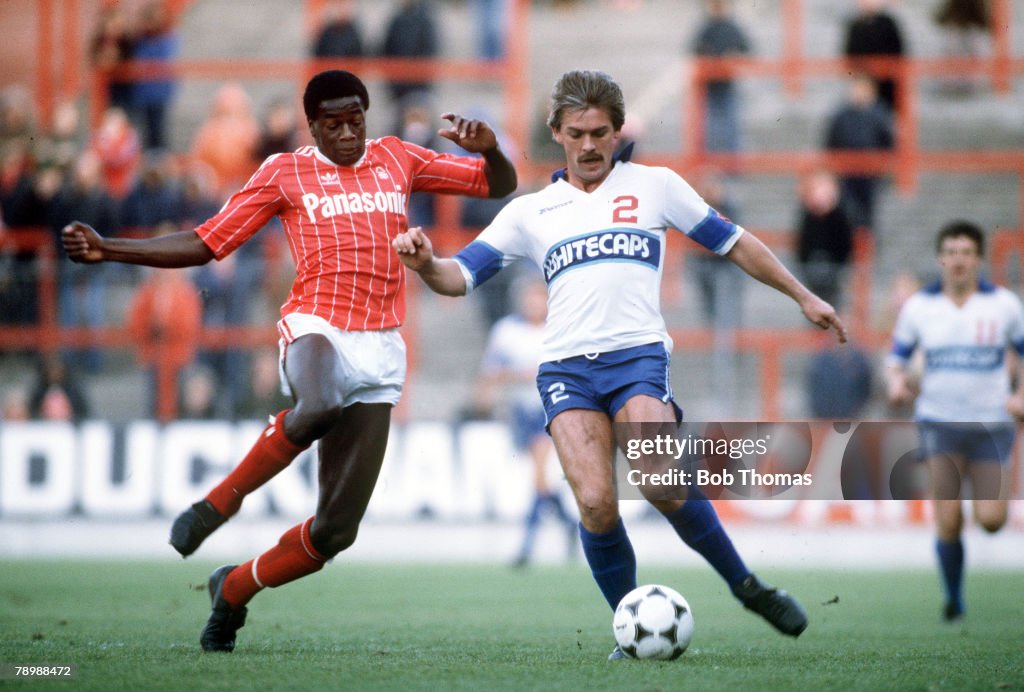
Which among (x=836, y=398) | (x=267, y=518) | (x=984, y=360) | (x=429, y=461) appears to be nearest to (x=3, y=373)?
(x=267, y=518)

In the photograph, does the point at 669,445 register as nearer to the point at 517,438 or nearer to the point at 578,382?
the point at 578,382

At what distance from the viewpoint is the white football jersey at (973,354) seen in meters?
Result: 9.82

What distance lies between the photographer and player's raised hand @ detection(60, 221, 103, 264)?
21.6 ft

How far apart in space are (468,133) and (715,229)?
121 centimetres

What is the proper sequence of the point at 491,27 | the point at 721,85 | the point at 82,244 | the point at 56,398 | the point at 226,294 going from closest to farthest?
the point at 82,244
the point at 56,398
the point at 226,294
the point at 721,85
the point at 491,27

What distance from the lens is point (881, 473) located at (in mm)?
13383

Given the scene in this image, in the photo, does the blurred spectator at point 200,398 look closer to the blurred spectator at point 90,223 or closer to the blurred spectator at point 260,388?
the blurred spectator at point 260,388

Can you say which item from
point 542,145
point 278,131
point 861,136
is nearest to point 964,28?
point 861,136

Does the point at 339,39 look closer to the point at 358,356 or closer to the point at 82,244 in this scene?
the point at 358,356

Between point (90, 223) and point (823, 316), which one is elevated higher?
point (90, 223)

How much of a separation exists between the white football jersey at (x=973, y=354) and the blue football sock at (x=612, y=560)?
3923 millimetres

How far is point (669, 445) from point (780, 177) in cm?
1400

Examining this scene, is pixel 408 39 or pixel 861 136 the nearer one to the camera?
pixel 861 136

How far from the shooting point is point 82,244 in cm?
658
